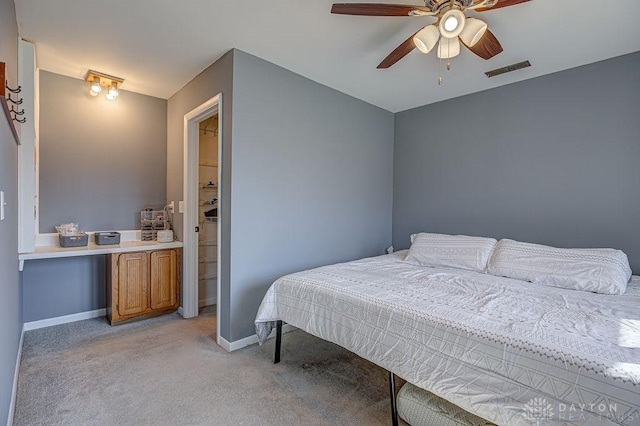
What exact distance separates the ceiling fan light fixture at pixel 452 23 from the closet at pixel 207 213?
119 inches

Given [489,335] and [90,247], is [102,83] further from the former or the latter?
[489,335]

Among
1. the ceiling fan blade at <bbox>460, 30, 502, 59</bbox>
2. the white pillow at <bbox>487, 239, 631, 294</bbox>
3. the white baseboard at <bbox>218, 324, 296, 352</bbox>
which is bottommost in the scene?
the white baseboard at <bbox>218, 324, 296, 352</bbox>

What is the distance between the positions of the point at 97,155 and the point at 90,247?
1.05 meters

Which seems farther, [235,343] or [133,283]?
[133,283]

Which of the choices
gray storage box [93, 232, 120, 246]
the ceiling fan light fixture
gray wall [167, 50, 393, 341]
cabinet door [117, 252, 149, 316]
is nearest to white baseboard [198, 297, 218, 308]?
cabinet door [117, 252, 149, 316]

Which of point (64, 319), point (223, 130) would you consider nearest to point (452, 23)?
point (223, 130)

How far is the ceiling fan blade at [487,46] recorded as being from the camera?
76.5 inches

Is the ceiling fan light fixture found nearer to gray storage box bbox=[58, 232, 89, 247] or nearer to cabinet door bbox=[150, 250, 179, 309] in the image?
cabinet door bbox=[150, 250, 179, 309]

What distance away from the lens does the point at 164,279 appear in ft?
11.1

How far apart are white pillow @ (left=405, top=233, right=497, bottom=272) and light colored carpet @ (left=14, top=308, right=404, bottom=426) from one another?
3.68 ft

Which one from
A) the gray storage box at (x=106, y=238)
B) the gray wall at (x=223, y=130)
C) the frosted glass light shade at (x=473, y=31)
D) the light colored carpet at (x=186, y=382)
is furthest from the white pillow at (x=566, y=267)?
the gray storage box at (x=106, y=238)

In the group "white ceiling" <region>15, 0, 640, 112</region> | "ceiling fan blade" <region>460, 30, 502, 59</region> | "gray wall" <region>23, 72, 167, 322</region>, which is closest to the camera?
"ceiling fan blade" <region>460, 30, 502, 59</region>

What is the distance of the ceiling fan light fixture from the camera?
169cm

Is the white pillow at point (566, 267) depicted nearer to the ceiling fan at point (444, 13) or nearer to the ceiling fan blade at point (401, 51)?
the ceiling fan at point (444, 13)
